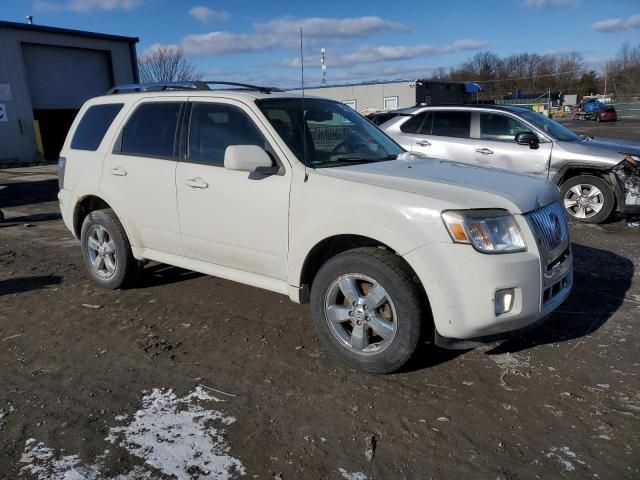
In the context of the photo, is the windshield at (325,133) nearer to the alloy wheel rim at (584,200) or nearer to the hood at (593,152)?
the hood at (593,152)

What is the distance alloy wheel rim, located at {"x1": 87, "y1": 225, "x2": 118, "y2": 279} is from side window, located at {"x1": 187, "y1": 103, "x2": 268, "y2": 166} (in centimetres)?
147

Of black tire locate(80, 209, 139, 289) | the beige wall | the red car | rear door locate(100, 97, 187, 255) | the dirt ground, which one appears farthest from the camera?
the red car

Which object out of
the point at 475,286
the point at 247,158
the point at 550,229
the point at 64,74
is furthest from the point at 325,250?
the point at 64,74

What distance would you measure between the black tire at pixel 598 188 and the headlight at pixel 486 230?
5629 mm

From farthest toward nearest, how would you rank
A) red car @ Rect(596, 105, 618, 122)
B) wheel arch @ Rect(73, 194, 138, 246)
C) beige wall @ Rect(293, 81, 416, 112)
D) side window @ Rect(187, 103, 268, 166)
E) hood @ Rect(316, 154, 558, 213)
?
red car @ Rect(596, 105, 618, 122)
beige wall @ Rect(293, 81, 416, 112)
wheel arch @ Rect(73, 194, 138, 246)
side window @ Rect(187, 103, 268, 166)
hood @ Rect(316, 154, 558, 213)

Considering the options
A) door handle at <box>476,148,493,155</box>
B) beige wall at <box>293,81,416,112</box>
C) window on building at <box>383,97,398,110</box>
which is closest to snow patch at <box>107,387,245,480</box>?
door handle at <box>476,148,493,155</box>

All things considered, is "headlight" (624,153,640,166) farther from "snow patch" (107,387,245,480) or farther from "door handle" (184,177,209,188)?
"snow patch" (107,387,245,480)

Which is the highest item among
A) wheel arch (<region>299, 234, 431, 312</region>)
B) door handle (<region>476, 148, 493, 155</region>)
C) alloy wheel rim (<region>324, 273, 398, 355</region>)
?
Result: door handle (<region>476, 148, 493, 155</region>)

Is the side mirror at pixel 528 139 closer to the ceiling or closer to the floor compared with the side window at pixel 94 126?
closer to the floor

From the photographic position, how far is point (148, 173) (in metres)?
4.73

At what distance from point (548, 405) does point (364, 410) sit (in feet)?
3.68

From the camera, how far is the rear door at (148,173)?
15.2ft

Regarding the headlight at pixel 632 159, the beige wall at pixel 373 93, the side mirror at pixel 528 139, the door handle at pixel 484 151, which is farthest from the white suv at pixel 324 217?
the beige wall at pixel 373 93

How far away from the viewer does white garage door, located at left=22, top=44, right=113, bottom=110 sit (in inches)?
884
